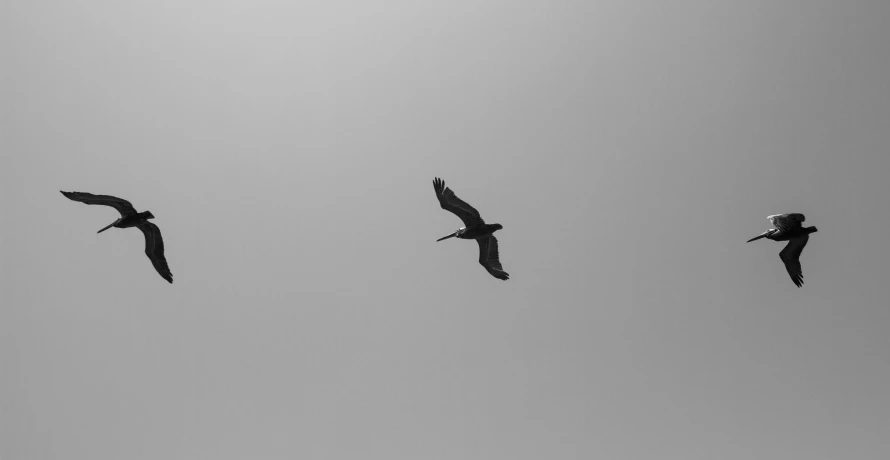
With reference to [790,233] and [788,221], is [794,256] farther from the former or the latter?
[788,221]

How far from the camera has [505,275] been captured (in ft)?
103

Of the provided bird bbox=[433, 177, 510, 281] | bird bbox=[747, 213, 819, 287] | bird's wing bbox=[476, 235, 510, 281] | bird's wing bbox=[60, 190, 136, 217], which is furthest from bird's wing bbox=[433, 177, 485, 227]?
bird's wing bbox=[60, 190, 136, 217]

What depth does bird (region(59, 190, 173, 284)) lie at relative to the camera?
2848cm

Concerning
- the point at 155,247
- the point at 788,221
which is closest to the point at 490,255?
the point at 788,221

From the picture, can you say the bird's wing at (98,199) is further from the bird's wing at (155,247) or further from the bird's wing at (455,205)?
the bird's wing at (455,205)

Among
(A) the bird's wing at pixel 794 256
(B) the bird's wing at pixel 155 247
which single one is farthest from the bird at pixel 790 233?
(B) the bird's wing at pixel 155 247

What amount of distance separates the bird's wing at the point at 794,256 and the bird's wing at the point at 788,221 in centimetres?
94

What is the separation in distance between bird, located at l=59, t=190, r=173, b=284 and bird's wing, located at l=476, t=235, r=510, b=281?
12471mm

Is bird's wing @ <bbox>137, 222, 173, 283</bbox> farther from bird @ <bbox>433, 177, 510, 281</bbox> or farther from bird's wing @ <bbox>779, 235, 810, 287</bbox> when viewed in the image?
bird's wing @ <bbox>779, 235, 810, 287</bbox>

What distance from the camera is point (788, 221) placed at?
1147 inches

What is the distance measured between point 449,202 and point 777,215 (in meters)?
12.3

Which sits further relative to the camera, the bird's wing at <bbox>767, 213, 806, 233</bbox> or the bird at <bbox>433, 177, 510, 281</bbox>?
the bird at <bbox>433, 177, 510, 281</bbox>

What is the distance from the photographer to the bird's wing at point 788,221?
2902 cm

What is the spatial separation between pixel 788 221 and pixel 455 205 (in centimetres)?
1229
